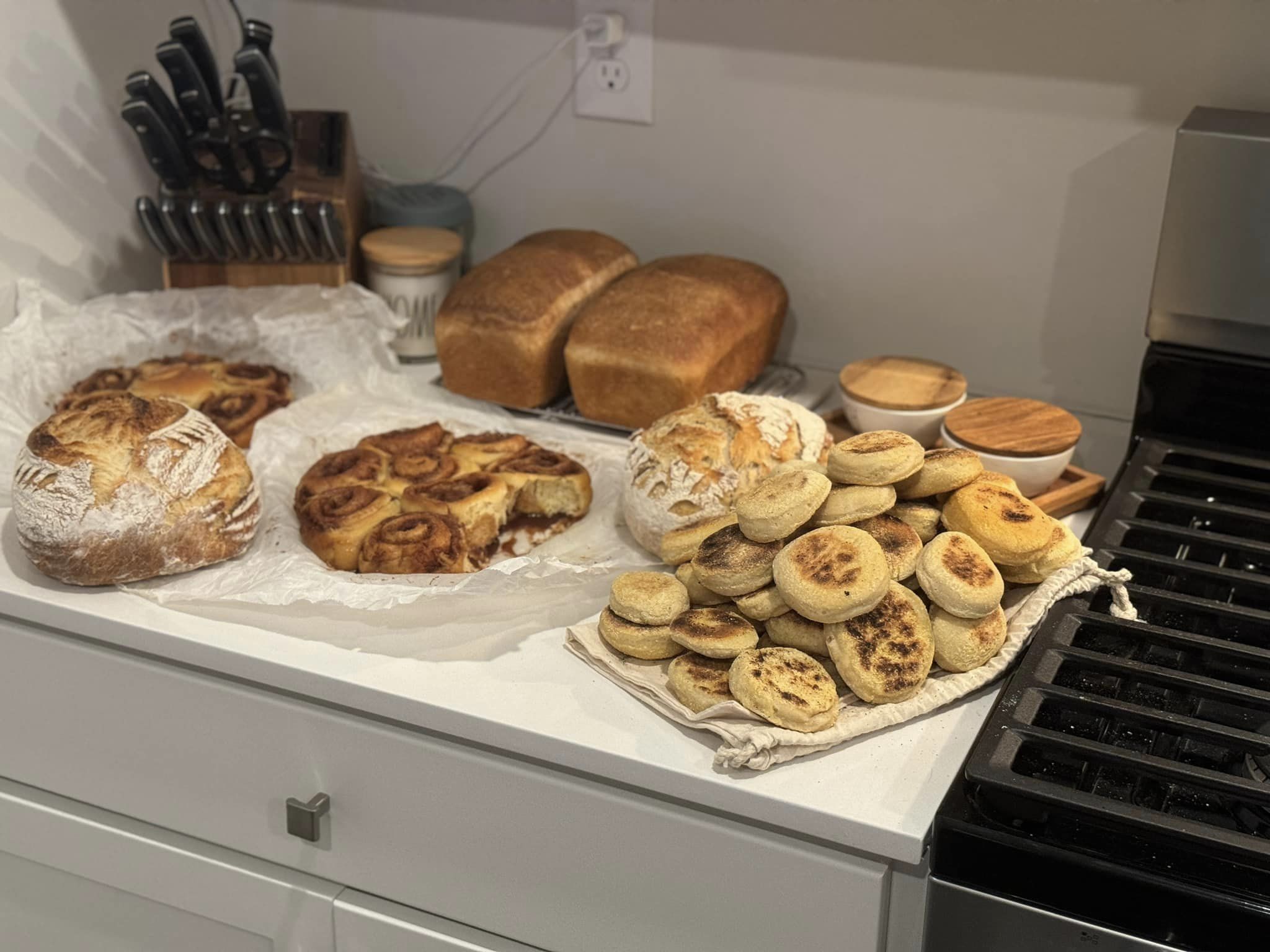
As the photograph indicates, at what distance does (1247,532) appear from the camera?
3.38 feet

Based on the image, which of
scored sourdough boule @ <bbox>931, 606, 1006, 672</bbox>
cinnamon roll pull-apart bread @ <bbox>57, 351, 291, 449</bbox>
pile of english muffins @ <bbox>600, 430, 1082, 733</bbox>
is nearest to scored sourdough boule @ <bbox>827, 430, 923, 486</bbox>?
pile of english muffins @ <bbox>600, 430, 1082, 733</bbox>

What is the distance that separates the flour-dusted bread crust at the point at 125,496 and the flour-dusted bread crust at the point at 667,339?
386 mm

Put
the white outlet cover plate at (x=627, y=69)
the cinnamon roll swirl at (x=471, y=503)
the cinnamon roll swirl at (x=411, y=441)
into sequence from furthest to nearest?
the white outlet cover plate at (x=627, y=69) < the cinnamon roll swirl at (x=411, y=441) < the cinnamon roll swirl at (x=471, y=503)

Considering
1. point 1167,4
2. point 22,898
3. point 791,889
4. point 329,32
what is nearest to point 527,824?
point 791,889

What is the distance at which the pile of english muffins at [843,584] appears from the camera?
33.0 inches

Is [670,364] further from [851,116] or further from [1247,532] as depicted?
[1247,532]

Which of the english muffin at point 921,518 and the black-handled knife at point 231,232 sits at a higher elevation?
the black-handled knife at point 231,232

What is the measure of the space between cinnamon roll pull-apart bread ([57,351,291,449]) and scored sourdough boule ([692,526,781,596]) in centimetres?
54

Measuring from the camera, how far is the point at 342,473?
3.70 ft

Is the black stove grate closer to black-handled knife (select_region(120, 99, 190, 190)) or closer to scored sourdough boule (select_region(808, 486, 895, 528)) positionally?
scored sourdough boule (select_region(808, 486, 895, 528))

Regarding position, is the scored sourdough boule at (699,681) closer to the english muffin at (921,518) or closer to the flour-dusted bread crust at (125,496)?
the english muffin at (921,518)

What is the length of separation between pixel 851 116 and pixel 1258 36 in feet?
1.26

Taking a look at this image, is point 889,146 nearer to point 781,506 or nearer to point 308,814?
point 781,506

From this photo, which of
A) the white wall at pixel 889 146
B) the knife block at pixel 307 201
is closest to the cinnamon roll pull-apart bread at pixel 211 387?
the knife block at pixel 307 201
